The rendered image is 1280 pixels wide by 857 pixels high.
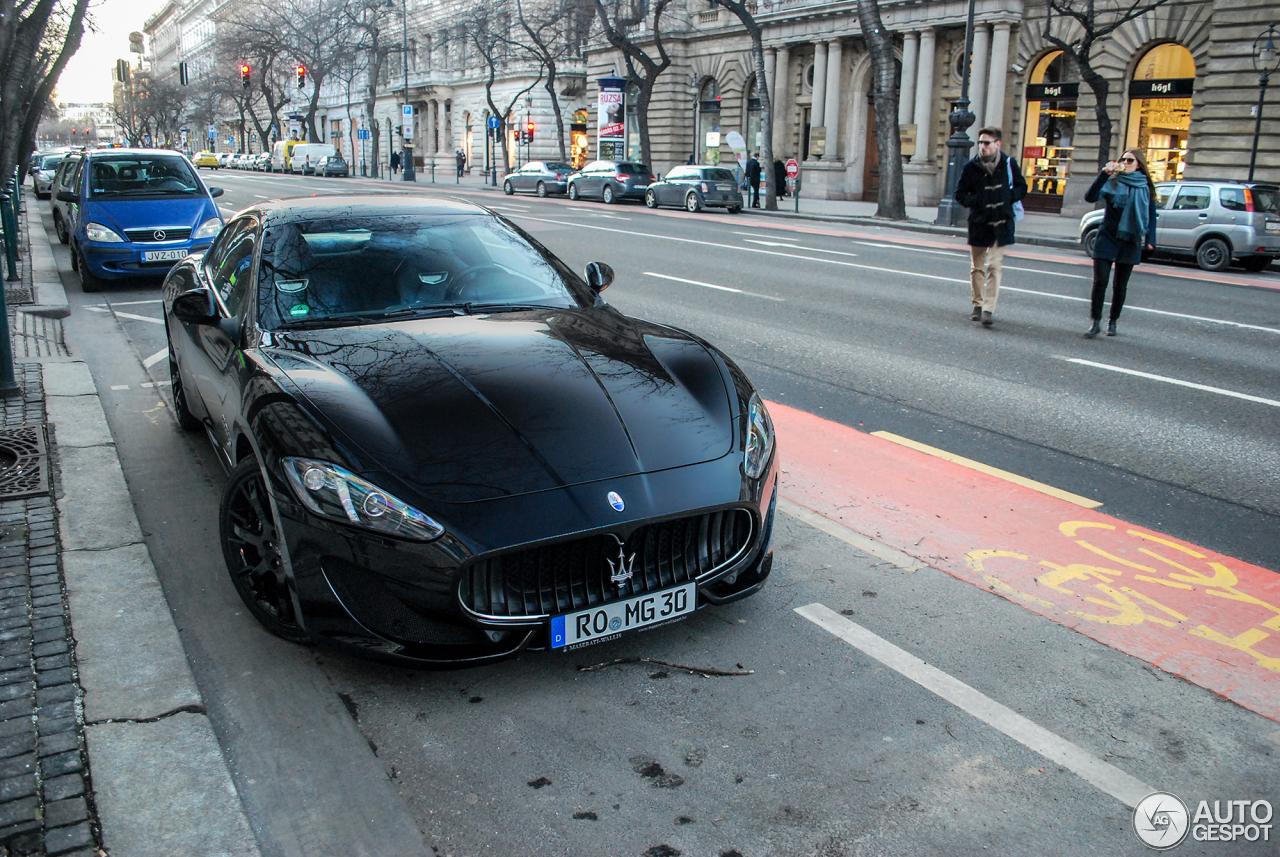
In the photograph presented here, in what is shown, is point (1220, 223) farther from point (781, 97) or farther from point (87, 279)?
point (781, 97)

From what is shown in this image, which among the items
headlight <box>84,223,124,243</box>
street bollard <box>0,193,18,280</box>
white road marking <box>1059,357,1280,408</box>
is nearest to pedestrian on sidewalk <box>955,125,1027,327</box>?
white road marking <box>1059,357,1280,408</box>

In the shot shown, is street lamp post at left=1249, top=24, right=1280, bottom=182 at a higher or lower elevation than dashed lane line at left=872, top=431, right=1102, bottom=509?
higher

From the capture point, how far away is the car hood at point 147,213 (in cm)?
1255

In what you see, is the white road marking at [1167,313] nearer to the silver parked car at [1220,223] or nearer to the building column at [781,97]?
the silver parked car at [1220,223]

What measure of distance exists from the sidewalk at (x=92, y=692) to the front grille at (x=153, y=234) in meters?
7.80

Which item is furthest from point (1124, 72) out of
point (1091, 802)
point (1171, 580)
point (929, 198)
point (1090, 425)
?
point (1091, 802)

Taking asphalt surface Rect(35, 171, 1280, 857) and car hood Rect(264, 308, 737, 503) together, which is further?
car hood Rect(264, 308, 737, 503)

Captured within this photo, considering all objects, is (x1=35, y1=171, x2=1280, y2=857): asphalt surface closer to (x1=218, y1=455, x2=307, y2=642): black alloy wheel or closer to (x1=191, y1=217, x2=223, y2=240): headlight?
(x1=218, y1=455, x2=307, y2=642): black alloy wheel

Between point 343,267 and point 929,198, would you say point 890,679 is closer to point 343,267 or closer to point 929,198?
point 343,267

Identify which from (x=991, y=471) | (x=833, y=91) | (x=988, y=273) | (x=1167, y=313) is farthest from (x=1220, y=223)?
(x=833, y=91)

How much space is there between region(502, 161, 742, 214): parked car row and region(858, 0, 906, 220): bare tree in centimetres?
505

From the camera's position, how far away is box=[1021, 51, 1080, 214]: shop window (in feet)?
106

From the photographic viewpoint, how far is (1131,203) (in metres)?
9.69

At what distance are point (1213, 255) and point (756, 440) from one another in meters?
17.5
